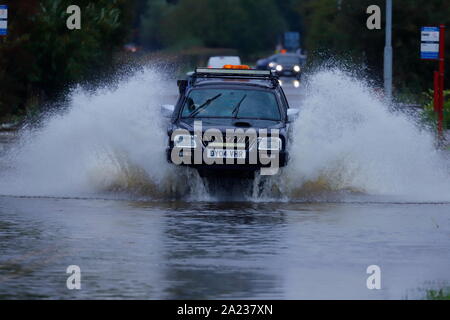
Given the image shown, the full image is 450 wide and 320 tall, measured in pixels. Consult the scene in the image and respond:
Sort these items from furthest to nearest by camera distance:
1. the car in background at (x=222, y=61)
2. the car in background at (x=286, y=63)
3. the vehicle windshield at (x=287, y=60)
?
1. the vehicle windshield at (x=287, y=60)
2. the car in background at (x=286, y=63)
3. the car in background at (x=222, y=61)

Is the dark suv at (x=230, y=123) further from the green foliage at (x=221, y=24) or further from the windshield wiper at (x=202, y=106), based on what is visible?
the green foliage at (x=221, y=24)

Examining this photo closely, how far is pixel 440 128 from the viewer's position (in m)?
31.0

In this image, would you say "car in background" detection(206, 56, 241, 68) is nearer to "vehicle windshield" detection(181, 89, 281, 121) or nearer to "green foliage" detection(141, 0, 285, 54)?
"vehicle windshield" detection(181, 89, 281, 121)

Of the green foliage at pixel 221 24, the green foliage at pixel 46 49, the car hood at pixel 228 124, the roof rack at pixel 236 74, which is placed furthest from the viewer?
the green foliage at pixel 221 24

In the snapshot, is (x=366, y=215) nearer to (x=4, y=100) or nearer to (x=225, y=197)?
(x=225, y=197)

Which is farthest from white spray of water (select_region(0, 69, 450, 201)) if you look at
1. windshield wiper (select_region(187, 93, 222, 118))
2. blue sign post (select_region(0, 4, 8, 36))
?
blue sign post (select_region(0, 4, 8, 36))

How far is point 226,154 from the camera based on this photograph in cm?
1820

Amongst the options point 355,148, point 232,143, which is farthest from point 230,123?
point 355,148

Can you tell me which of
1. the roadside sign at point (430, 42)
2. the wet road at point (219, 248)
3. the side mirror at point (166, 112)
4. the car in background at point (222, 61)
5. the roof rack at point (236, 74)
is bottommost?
the wet road at point (219, 248)

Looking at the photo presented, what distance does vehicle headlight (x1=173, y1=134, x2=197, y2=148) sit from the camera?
1830 cm

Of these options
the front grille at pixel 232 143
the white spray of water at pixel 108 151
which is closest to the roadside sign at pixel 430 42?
the white spray of water at pixel 108 151

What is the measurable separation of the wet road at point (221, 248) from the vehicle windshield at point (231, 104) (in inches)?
61.6

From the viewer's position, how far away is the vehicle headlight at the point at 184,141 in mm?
18297

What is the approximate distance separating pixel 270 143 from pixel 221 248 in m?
4.89
